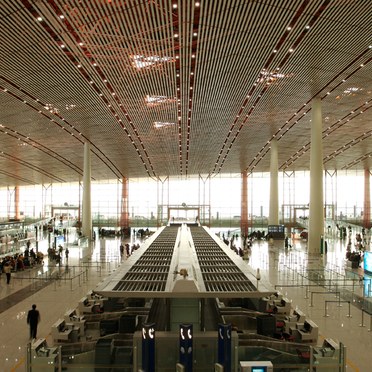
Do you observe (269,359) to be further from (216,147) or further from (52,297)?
(216,147)

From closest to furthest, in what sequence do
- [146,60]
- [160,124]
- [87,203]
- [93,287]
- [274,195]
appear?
1. [93,287]
2. [146,60]
3. [160,124]
4. [87,203]
5. [274,195]

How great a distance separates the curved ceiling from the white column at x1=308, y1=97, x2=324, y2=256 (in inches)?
47.9

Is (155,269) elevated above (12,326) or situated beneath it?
elevated above

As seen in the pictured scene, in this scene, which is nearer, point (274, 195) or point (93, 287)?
point (93, 287)

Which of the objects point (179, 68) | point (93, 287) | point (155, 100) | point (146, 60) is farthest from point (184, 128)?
point (93, 287)

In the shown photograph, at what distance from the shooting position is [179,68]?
2105 centimetres

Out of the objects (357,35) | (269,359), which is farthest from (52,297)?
(357,35)

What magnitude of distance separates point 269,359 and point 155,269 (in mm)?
3926

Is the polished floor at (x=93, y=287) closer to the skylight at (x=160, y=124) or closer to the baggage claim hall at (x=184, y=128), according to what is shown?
the baggage claim hall at (x=184, y=128)

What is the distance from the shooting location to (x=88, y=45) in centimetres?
1766

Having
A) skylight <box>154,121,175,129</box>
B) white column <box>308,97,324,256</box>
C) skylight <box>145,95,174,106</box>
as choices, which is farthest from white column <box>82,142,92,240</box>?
white column <box>308,97,324,256</box>

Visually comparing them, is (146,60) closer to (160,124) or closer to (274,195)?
(160,124)

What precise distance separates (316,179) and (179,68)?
38.6 feet

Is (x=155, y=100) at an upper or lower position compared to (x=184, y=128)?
upper
